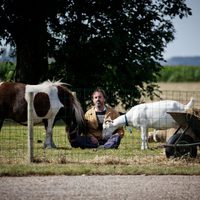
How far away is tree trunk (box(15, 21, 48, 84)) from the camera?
968 inches

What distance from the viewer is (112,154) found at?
12406 millimetres

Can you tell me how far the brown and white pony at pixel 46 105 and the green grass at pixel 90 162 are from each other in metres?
0.60

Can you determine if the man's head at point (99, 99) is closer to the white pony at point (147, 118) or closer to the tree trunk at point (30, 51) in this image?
the white pony at point (147, 118)

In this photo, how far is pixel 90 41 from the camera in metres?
25.1

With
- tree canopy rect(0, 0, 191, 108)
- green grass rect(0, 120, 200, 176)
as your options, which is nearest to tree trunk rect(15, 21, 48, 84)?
tree canopy rect(0, 0, 191, 108)

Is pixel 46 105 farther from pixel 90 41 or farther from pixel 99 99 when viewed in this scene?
pixel 90 41

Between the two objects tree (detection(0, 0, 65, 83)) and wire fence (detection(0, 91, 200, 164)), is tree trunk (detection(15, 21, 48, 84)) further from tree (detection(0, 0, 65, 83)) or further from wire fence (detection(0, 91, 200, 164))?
wire fence (detection(0, 91, 200, 164))

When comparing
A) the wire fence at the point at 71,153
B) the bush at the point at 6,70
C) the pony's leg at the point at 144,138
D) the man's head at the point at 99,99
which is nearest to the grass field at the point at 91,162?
the wire fence at the point at 71,153

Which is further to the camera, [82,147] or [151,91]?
[151,91]

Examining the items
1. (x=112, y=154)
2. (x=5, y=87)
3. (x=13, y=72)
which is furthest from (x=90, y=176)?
(x=13, y=72)

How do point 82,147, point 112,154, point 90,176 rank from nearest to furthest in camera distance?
1. point 90,176
2. point 112,154
3. point 82,147

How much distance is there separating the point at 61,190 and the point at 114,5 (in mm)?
17399

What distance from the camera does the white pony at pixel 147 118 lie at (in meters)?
14.0

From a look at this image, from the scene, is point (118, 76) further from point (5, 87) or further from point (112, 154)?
point (112, 154)
